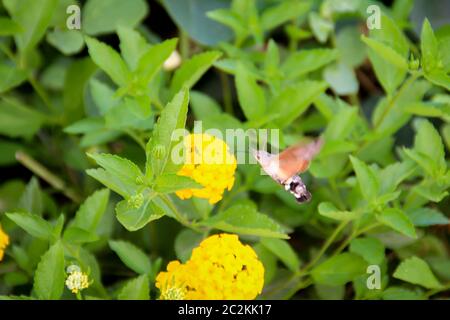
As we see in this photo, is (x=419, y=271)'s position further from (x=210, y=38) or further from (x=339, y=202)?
(x=210, y=38)

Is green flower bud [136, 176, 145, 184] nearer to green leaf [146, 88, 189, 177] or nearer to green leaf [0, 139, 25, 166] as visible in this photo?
green leaf [146, 88, 189, 177]

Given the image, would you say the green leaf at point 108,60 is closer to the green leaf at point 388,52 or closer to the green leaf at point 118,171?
the green leaf at point 118,171

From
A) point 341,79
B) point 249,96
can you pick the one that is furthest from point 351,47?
point 249,96

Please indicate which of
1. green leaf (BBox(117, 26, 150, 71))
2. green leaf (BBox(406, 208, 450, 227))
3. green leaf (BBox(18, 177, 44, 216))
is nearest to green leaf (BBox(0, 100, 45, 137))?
green leaf (BBox(18, 177, 44, 216))

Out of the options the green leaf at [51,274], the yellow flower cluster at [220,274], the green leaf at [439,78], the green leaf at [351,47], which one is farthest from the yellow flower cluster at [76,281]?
the green leaf at [351,47]

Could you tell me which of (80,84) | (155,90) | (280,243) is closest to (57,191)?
(80,84)

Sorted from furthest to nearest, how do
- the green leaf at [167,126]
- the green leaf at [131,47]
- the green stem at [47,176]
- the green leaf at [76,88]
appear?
1. the green leaf at [76,88]
2. the green stem at [47,176]
3. the green leaf at [131,47]
4. the green leaf at [167,126]

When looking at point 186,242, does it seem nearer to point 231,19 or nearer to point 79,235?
point 79,235
